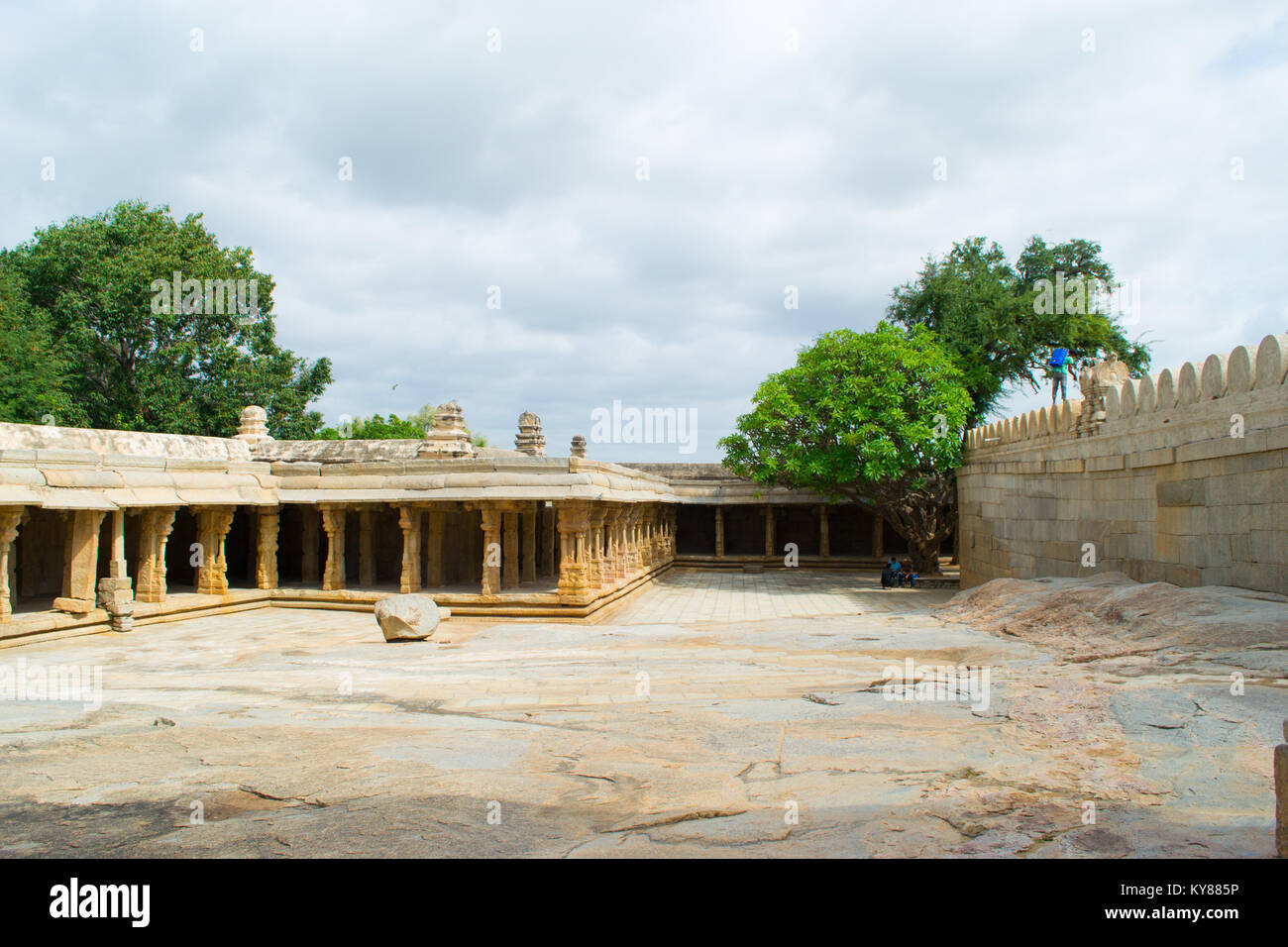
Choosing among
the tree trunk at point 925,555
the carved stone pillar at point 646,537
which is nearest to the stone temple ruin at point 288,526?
the carved stone pillar at point 646,537

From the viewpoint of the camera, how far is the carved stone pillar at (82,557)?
1378cm

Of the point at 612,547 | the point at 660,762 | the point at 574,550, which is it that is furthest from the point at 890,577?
the point at 660,762

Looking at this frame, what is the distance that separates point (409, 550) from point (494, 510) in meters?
2.17

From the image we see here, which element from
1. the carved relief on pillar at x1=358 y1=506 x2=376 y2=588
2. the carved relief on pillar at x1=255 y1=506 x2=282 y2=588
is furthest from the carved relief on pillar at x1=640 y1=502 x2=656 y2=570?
the carved relief on pillar at x1=255 y1=506 x2=282 y2=588

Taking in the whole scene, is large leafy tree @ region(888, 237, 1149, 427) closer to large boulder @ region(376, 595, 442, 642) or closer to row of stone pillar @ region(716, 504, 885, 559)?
row of stone pillar @ region(716, 504, 885, 559)

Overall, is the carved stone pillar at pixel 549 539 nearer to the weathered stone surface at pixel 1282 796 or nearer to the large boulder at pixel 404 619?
the large boulder at pixel 404 619

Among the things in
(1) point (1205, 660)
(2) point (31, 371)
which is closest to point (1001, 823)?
(1) point (1205, 660)

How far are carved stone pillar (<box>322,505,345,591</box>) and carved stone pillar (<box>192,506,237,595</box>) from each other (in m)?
1.94

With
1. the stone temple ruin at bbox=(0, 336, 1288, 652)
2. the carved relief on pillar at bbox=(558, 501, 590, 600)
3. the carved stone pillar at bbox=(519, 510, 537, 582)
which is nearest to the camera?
the stone temple ruin at bbox=(0, 336, 1288, 652)

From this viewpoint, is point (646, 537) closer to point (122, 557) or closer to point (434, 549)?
point (434, 549)

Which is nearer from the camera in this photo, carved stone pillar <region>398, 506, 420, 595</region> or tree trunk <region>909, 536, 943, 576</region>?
carved stone pillar <region>398, 506, 420, 595</region>

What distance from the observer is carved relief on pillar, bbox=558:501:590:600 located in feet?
55.4
